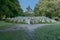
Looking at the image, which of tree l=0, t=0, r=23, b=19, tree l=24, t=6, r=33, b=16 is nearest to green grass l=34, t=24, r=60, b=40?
tree l=0, t=0, r=23, b=19

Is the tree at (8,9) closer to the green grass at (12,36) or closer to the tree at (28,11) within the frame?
the green grass at (12,36)

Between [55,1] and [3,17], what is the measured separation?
15.9 metres

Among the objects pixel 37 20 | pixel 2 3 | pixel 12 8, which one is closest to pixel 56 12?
pixel 37 20

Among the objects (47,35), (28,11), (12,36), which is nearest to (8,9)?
(47,35)

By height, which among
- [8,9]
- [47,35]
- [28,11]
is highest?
[8,9]

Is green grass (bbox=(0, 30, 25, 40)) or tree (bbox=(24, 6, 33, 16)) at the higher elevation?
green grass (bbox=(0, 30, 25, 40))

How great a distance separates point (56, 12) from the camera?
47.0m

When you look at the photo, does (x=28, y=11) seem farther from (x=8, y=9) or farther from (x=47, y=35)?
(x=47, y=35)

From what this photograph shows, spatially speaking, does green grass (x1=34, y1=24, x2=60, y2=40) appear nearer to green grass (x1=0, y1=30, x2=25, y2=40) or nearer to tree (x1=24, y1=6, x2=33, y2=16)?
green grass (x1=0, y1=30, x2=25, y2=40)

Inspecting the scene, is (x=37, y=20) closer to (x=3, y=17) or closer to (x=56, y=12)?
(x=3, y=17)

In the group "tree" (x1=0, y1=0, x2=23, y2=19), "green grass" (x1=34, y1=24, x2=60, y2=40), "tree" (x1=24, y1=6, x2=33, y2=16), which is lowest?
"tree" (x1=24, y1=6, x2=33, y2=16)

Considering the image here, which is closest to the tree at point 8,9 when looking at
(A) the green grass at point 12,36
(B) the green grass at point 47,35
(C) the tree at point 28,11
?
(B) the green grass at point 47,35

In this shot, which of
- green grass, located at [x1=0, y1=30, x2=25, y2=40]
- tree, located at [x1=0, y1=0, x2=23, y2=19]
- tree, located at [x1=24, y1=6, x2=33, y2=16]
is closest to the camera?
green grass, located at [x1=0, y1=30, x2=25, y2=40]

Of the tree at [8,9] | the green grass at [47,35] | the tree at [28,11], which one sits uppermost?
the tree at [8,9]
